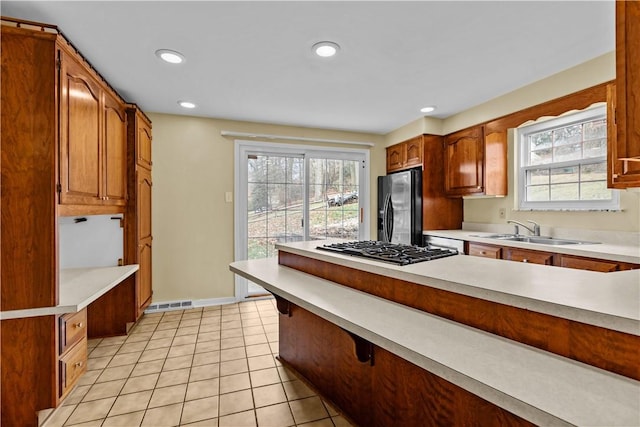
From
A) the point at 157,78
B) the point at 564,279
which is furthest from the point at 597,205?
the point at 157,78

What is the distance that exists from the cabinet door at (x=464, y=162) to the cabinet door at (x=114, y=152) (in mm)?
3529

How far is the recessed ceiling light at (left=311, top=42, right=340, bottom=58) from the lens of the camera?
82.7 inches

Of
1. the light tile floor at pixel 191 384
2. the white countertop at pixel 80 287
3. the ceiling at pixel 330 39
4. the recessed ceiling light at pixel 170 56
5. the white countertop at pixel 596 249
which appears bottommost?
the light tile floor at pixel 191 384

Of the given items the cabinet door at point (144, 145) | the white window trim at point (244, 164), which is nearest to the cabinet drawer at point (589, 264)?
the white window trim at point (244, 164)

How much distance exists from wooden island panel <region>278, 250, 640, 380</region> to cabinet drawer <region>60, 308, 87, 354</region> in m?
1.76

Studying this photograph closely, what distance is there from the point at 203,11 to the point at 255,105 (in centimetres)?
153

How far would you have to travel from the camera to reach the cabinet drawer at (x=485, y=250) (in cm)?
277

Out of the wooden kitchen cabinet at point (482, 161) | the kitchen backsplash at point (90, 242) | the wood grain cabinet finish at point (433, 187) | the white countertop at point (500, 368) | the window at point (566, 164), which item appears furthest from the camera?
the wood grain cabinet finish at point (433, 187)

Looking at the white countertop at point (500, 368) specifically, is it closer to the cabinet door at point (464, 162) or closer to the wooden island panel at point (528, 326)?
the wooden island panel at point (528, 326)

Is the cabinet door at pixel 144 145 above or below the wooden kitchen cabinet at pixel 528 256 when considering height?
above

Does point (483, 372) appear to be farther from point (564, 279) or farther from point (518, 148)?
point (518, 148)

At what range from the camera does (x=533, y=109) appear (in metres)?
2.86

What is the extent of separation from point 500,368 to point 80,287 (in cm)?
246

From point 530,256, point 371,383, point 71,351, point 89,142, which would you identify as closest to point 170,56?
point 89,142
